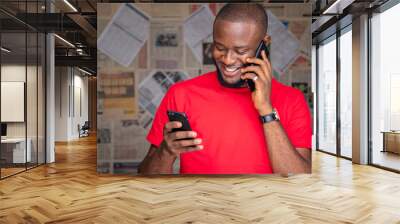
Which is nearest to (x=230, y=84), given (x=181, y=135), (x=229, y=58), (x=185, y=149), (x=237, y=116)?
(x=229, y=58)

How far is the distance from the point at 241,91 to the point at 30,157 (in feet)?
14.1

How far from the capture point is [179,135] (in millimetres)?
6246

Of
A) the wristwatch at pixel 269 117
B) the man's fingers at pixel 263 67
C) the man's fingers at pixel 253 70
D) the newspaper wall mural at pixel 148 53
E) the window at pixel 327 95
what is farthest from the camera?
the window at pixel 327 95

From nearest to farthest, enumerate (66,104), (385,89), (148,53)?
(148,53) → (385,89) → (66,104)

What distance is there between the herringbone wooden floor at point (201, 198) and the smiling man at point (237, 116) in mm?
313

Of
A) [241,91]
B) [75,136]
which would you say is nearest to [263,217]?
[241,91]

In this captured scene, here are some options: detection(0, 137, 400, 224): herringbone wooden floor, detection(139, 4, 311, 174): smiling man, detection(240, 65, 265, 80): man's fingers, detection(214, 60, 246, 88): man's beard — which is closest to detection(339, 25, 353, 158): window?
detection(0, 137, 400, 224): herringbone wooden floor

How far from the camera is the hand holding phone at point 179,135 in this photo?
623 cm

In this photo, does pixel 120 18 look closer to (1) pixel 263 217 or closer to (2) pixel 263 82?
(2) pixel 263 82

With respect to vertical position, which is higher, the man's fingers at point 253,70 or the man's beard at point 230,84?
the man's fingers at point 253,70

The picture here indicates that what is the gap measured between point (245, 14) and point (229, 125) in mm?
1717

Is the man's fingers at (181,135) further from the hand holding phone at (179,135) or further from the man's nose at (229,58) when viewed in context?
the man's nose at (229,58)

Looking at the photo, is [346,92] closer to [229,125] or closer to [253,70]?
[253,70]

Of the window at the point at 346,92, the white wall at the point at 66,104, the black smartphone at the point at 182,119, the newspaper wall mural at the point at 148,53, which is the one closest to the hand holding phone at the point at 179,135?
the black smartphone at the point at 182,119
